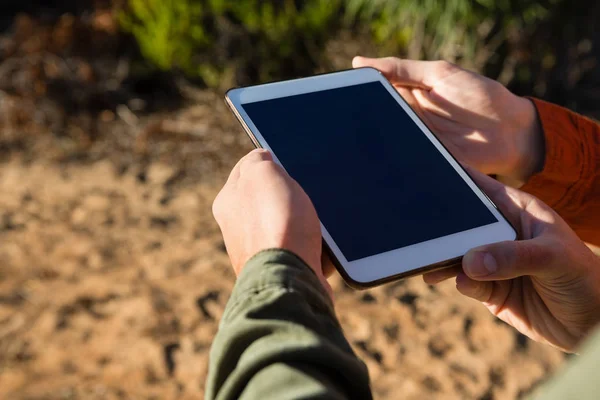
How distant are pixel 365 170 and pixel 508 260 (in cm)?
36

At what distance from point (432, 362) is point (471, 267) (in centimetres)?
Result: 146

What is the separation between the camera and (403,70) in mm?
1778

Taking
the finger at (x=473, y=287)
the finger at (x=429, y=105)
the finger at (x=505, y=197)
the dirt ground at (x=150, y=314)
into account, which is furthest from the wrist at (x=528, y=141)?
the dirt ground at (x=150, y=314)

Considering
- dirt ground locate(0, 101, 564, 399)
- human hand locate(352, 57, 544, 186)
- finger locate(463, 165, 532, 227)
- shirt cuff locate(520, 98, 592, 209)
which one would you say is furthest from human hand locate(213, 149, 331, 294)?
dirt ground locate(0, 101, 564, 399)

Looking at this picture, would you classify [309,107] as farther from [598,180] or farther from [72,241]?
[72,241]

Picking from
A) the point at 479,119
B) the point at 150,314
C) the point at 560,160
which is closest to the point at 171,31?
the point at 150,314

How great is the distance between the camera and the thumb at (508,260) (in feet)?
3.98

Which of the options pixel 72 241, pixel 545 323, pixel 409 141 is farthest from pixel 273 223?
pixel 72 241

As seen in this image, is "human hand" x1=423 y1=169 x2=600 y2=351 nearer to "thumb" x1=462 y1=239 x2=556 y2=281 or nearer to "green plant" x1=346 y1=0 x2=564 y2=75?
"thumb" x1=462 y1=239 x2=556 y2=281

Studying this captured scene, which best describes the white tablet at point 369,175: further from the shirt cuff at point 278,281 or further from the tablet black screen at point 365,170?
the shirt cuff at point 278,281

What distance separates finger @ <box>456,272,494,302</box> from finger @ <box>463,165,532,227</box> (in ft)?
0.52

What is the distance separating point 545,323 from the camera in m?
1.47

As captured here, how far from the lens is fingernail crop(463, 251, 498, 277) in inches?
47.8

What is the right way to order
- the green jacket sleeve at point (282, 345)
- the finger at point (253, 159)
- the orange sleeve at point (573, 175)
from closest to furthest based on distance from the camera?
1. the green jacket sleeve at point (282, 345)
2. the finger at point (253, 159)
3. the orange sleeve at point (573, 175)
